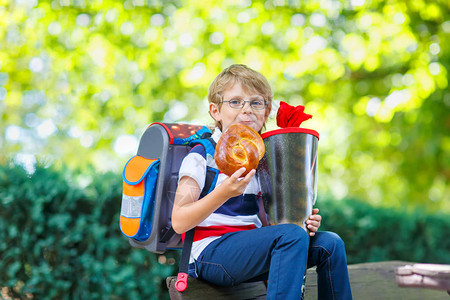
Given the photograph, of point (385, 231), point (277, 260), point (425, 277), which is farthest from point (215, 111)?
point (385, 231)

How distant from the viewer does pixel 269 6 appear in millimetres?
6777

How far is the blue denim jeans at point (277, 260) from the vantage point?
165 centimetres

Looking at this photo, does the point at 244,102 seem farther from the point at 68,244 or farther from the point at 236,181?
the point at 68,244

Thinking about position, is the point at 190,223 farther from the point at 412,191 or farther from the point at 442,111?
the point at 412,191

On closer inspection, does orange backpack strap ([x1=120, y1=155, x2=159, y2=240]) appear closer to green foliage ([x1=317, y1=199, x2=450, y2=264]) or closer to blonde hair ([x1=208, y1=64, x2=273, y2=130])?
blonde hair ([x1=208, y1=64, x2=273, y2=130])

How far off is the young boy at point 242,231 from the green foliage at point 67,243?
54.1 inches

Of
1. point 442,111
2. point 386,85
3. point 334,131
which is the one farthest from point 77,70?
point 442,111

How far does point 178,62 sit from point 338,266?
19.4 feet

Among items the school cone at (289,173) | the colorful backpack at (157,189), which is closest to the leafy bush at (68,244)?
the colorful backpack at (157,189)

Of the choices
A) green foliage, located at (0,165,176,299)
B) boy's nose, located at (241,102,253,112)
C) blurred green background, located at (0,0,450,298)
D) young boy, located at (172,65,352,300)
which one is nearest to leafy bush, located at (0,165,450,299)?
green foliage, located at (0,165,176,299)

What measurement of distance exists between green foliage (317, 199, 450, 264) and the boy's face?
7.67 ft

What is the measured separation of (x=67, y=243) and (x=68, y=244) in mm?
20

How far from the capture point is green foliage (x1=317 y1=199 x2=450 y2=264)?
4305mm

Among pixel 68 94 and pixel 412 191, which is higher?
pixel 68 94
